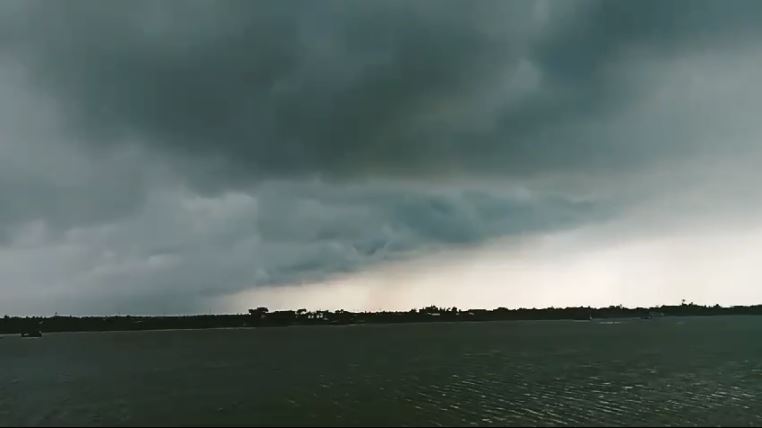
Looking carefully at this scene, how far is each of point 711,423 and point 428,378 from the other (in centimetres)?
3528

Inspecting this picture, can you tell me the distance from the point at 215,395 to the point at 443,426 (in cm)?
2814

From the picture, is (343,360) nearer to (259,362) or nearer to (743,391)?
(259,362)

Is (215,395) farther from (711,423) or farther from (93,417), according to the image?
(711,423)

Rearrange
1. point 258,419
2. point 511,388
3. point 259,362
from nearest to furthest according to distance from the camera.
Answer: point 258,419
point 511,388
point 259,362

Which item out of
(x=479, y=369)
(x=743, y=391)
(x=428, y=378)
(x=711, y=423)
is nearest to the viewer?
(x=711, y=423)

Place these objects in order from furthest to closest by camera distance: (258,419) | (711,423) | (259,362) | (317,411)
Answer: (259,362), (317,411), (258,419), (711,423)

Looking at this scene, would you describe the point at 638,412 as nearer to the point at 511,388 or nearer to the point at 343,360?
the point at 511,388

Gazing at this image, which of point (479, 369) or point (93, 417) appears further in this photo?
point (479, 369)

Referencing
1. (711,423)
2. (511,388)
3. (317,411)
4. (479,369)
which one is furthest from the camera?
(479,369)

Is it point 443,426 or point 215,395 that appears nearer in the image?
point 443,426

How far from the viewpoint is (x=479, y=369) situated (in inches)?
3307

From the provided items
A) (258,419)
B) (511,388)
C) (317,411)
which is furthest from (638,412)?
(258,419)

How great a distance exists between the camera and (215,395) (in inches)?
2402

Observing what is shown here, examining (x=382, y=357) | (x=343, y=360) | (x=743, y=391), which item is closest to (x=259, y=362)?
(x=343, y=360)
